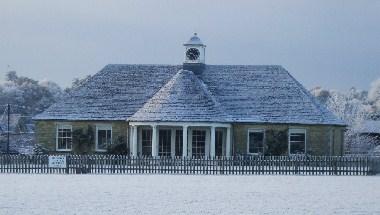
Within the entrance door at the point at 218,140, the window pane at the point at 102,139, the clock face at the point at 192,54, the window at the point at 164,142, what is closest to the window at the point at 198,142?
the entrance door at the point at 218,140

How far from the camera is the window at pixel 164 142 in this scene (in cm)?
5409

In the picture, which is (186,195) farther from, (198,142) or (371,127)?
(371,127)

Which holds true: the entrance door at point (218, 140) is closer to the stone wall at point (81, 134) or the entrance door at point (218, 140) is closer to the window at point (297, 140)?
the window at point (297, 140)

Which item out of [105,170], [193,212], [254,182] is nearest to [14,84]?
[105,170]

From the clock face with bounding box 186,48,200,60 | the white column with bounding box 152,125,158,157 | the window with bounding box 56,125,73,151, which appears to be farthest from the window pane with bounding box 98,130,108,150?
the clock face with bounding box 186,48,200,60

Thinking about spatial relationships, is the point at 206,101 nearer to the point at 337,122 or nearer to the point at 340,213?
→ the point at 337,122

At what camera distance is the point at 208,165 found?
4403 cm

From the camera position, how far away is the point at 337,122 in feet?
178

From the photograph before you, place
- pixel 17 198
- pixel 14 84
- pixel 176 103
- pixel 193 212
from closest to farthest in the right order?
1. pixel 193 212
2. pixel 17 198
3. pixel 176 103
4. pixel 14 84

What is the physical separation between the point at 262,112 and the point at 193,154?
15.8 feet

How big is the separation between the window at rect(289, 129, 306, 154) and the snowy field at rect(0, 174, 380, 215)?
43.8 ft

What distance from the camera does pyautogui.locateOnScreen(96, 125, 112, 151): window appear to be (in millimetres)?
55031

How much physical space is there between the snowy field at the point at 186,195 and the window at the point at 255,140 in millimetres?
13349

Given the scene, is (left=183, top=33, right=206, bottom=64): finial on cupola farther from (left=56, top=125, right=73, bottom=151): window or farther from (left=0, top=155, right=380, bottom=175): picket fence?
(left=0, top=155, right=380, bottom=175): picket fence
